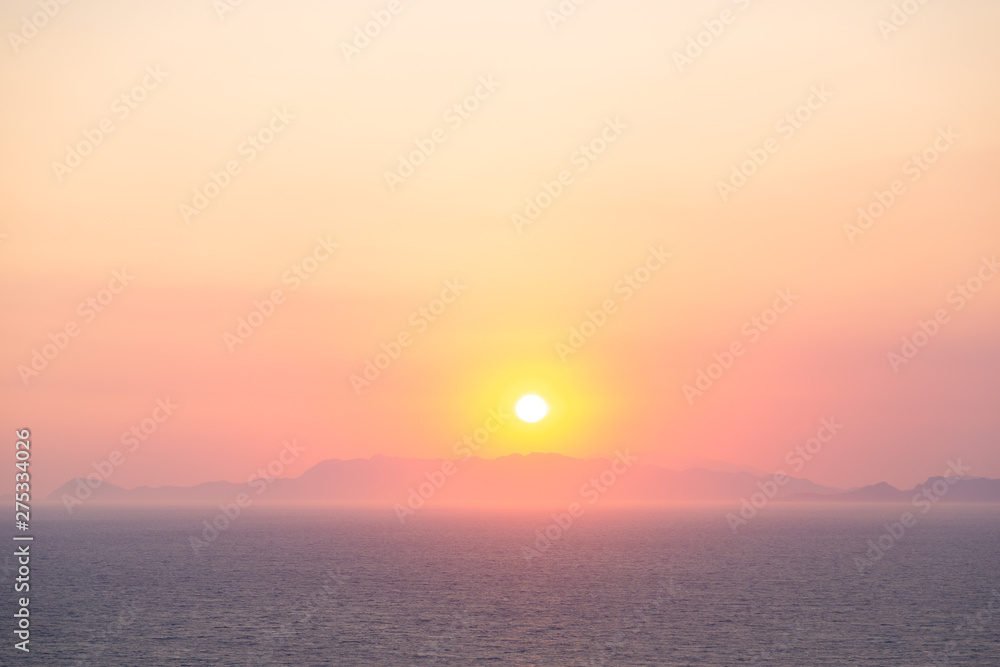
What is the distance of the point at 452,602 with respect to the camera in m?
107

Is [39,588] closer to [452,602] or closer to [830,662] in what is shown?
[452,602]

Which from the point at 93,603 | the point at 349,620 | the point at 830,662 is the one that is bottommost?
the point at 830,662

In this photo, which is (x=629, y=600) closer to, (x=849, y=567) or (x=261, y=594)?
(x=261, y=594)

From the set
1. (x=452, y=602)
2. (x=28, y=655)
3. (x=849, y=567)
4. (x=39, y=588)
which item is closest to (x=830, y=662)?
(x=452, y=602)

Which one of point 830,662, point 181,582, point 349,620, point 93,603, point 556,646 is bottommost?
point 830,662

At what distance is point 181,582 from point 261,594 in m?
19.6

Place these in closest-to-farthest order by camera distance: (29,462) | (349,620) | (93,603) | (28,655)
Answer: (29,462) < (28,655) < (349,620) < (93,603)

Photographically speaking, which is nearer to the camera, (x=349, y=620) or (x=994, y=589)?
(x=349, y=620)

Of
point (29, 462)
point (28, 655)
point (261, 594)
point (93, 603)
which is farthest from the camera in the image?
point (261, 594)

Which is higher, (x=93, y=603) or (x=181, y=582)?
(x=181, y=582)

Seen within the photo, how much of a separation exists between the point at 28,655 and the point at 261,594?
40.0 m

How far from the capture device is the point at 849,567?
495ft

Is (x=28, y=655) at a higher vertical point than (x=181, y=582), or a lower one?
lower

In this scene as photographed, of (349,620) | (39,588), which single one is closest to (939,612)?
(349,620)
